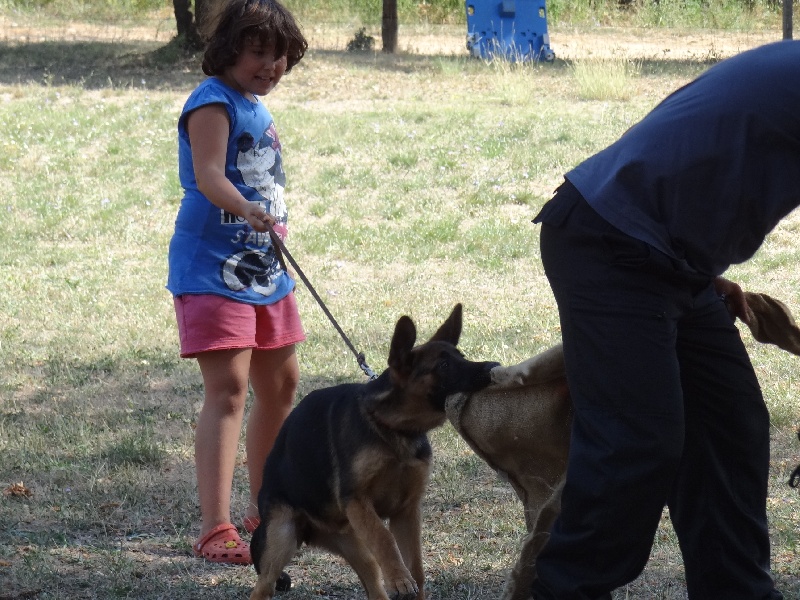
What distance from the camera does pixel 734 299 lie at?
3438mm

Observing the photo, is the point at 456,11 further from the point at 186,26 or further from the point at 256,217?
the point at 256,217

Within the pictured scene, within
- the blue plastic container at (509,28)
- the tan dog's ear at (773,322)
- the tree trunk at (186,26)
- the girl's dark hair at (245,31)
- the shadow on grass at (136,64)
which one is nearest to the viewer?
the tan dog's ear at (773,322)

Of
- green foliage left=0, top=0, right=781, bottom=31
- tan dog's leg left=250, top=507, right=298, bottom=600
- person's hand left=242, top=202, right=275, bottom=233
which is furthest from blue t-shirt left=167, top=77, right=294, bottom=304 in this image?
green foliage left=0, top=0, right=781, bottom=31

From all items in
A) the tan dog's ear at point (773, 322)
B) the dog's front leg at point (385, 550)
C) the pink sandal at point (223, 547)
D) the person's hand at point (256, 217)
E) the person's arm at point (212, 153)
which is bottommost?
the pink sandal at point (223, 547)

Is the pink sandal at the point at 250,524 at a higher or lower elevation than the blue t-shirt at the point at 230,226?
lower

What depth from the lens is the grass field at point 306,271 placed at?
441 centimetres

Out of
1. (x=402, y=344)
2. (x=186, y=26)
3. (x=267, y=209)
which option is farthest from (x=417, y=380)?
(x=186, y=26)

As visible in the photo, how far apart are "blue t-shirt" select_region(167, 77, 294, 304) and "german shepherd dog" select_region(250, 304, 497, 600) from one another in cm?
61

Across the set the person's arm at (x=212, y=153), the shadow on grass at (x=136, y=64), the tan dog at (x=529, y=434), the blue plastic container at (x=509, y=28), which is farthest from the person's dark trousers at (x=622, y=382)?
the blue plastic container at (x=509, y=28)

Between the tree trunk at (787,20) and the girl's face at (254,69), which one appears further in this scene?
the tree trunk at (787,20)

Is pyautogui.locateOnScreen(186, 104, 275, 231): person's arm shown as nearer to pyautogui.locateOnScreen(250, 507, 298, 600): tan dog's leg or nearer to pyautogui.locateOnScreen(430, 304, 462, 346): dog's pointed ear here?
pyautogui.locateOnScreen(430, 304, 462, 346): dog's pointed ear

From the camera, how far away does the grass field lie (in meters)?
4.41

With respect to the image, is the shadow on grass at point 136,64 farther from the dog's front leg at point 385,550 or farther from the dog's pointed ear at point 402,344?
the dog's front leg at point 385,550

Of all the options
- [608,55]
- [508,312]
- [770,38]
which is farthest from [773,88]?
[770,38]
